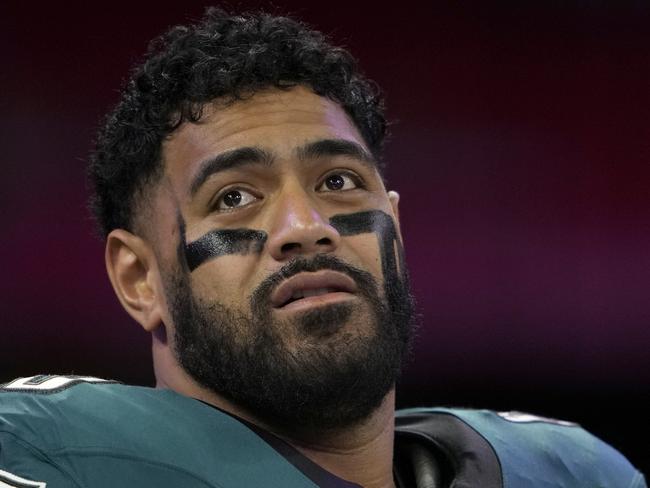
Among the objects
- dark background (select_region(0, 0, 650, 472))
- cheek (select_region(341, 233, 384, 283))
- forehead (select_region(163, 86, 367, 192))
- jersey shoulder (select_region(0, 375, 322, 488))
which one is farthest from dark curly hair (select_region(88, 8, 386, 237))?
dark background (select_region(0, 0, 650, 472))

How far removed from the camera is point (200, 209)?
1381mm

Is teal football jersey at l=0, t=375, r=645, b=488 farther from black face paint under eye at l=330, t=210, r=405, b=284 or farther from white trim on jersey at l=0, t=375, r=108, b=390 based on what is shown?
black face paint under eye at l=330, t=210, r=405, b=284

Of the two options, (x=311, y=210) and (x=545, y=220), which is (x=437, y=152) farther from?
(x=311, y=210)

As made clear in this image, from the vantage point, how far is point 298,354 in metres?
1.26

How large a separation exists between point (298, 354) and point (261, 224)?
18 cm

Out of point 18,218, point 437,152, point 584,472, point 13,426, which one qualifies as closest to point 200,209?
point 13,426

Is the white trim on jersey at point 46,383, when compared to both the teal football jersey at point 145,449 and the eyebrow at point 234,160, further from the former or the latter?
the eyebrow at point 234,160

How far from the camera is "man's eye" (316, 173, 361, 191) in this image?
1420 mm

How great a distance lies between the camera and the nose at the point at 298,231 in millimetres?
1299

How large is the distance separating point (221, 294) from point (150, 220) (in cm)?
19

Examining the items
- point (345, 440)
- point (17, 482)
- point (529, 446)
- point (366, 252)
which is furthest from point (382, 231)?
point (17, 482)

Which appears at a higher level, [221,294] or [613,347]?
→ [221,294]

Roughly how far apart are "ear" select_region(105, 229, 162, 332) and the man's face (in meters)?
0.04

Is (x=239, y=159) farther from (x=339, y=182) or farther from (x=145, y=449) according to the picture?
(x=145, y=449)
